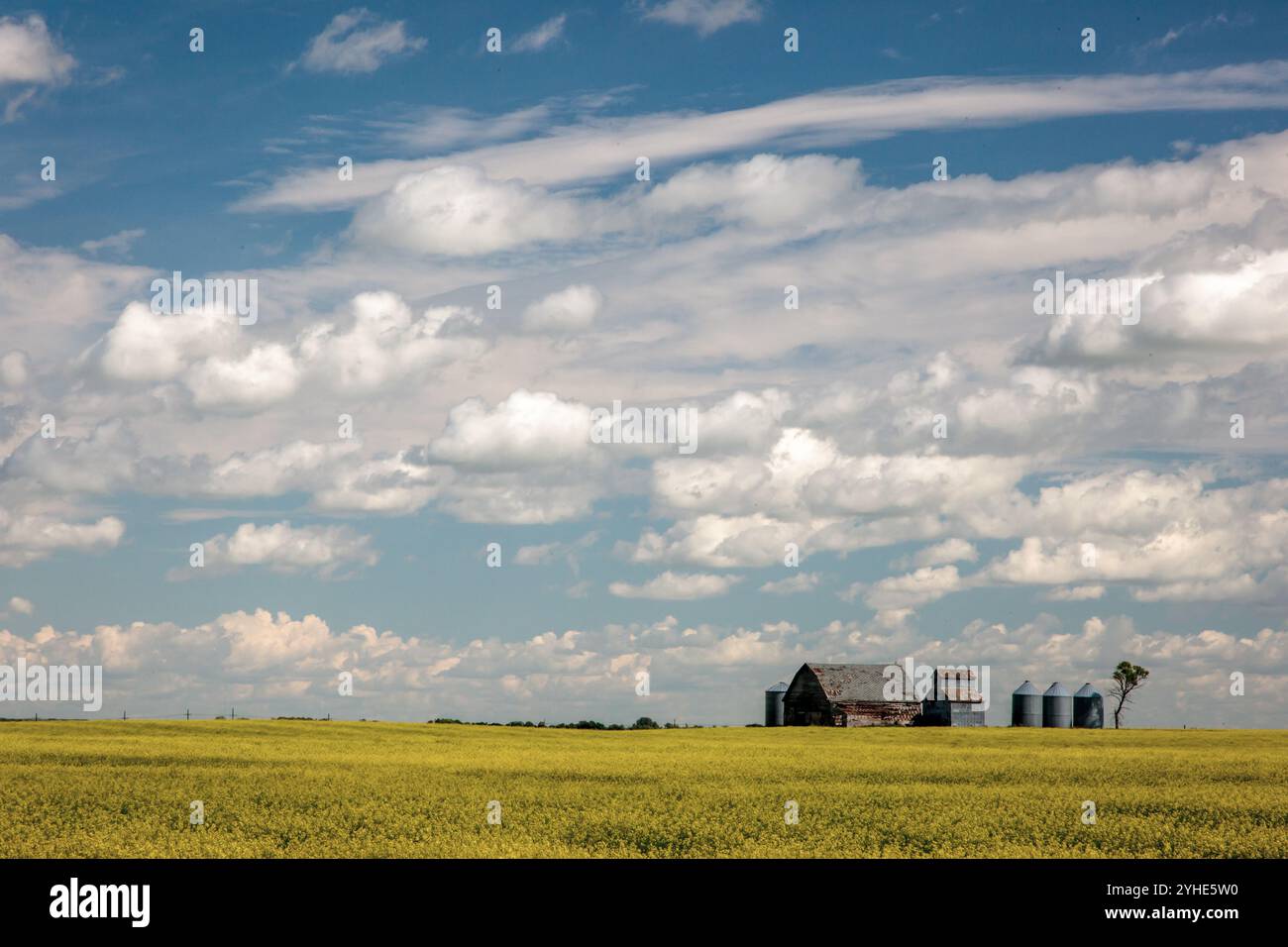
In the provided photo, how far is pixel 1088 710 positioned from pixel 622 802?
285ft

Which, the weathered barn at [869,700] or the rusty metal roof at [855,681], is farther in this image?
the rusty metal roof at [855,681]

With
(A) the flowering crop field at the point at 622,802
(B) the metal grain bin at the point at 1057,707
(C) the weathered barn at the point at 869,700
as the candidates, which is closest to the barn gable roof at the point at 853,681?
(C) the weathered barn at the point at 869,700

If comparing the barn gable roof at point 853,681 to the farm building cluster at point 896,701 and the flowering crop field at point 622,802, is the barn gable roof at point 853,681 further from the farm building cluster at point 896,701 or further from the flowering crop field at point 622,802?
the flowering crop field at point 622,802

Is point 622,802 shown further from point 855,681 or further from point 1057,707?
point 1057,707

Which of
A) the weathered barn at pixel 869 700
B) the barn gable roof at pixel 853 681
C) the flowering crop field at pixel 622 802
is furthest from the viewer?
the barn gable roof at pixel 853 681

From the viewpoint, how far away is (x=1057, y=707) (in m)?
108

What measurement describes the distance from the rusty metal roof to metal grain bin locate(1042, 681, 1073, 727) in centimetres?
1280

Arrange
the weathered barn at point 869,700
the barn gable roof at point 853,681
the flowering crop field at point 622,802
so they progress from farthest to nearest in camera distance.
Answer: the barn gable roof at point 853,681 < the weathered barn at point 869,700 < the flowering crop field at point 622,802

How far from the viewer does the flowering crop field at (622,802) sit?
973 inches

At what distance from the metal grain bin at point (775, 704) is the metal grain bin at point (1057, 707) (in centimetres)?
2297
